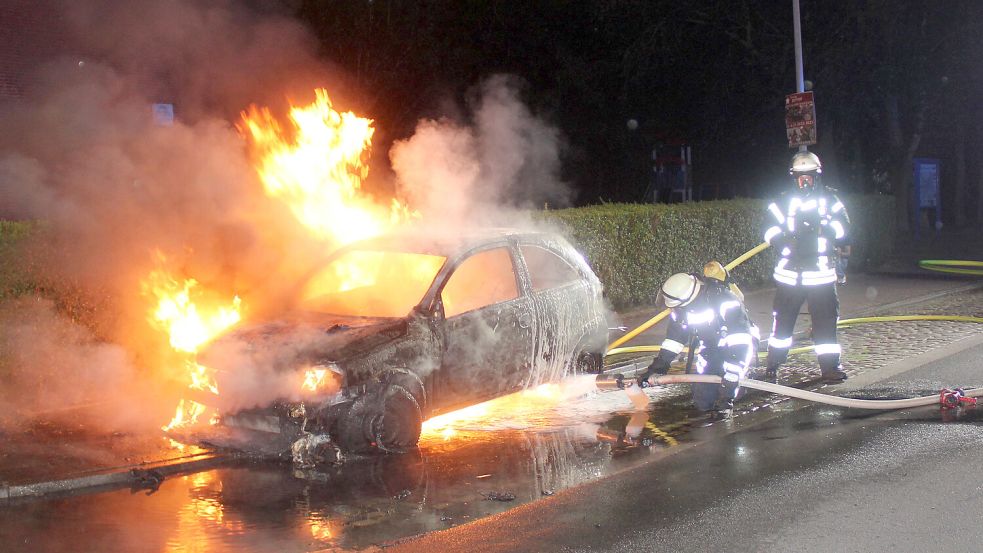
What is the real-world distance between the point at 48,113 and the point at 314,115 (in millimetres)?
5073

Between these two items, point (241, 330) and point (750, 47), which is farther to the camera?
point (750, 47)

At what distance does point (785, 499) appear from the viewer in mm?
5941

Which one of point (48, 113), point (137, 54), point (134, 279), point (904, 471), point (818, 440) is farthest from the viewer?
point (137, 54)

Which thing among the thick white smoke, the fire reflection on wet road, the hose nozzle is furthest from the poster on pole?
the hose nozzle

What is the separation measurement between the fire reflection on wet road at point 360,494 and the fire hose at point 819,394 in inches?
14.9

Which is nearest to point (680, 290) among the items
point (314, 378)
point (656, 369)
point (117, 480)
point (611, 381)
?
point (656, 369)

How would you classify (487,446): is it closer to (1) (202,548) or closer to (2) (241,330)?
(2) (241,330)

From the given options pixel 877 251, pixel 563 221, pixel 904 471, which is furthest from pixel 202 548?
pixel 877 251

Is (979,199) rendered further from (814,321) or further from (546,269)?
(546,269)

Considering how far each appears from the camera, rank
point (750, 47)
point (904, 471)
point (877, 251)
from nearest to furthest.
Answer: point (904, 471), point (877, 251), point (750, 47)

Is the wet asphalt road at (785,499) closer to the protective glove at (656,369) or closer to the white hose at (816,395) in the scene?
the white hose at (816,395)

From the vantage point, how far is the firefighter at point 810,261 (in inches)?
366

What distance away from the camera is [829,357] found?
9336mm

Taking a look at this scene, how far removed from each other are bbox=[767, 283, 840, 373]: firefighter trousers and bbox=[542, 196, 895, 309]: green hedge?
4.09 meters
